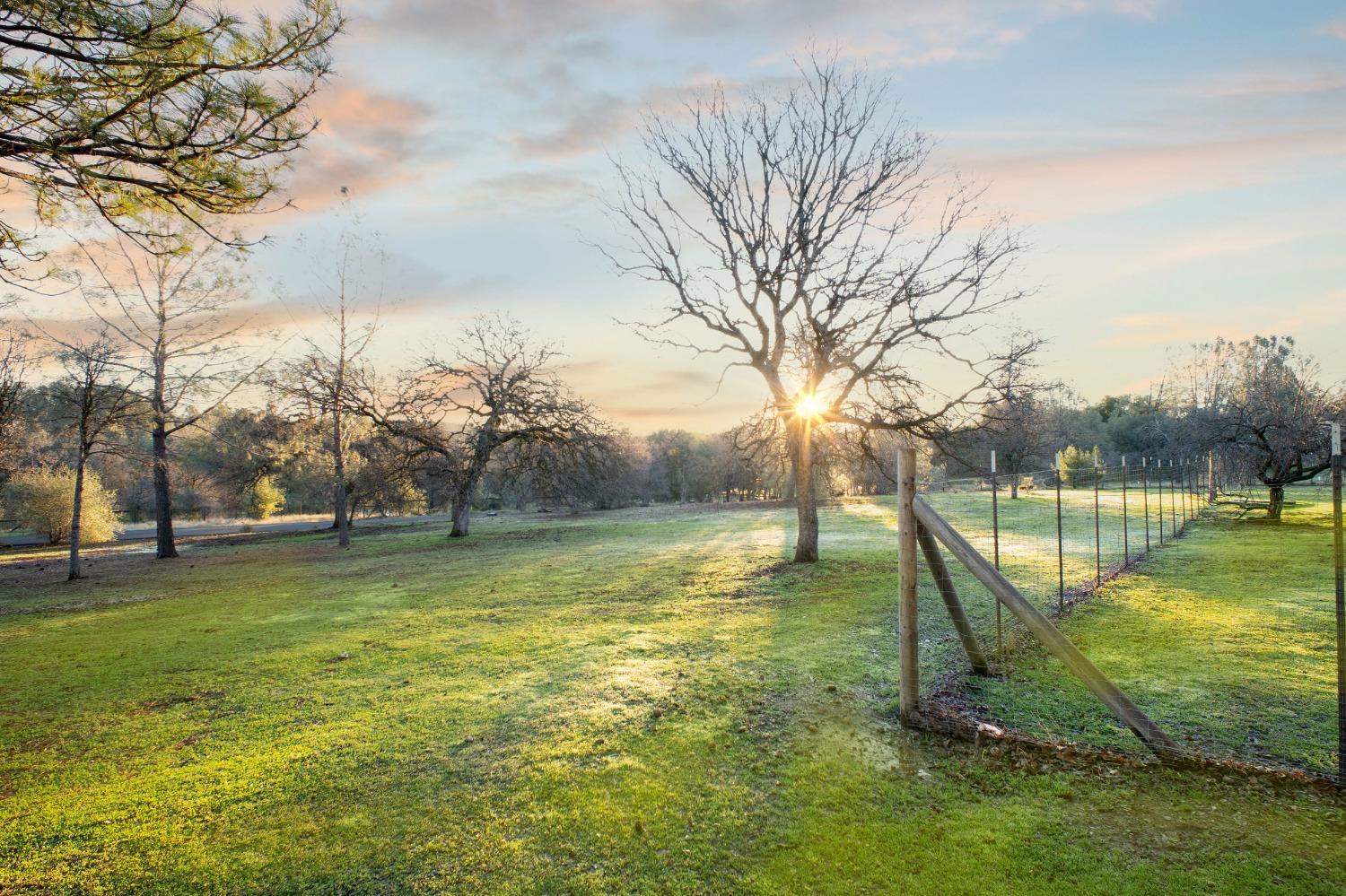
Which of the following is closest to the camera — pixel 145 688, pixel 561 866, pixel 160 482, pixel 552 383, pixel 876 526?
pixel 561 866

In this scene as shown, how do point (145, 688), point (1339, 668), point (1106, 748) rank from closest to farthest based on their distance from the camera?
point (1339, 668) < point (1106, 748) < point (145, 688)

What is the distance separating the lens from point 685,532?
2294 cm

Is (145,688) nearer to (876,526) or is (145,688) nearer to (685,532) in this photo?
(685,532)

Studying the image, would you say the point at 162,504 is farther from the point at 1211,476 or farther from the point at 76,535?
the point at 1211,476

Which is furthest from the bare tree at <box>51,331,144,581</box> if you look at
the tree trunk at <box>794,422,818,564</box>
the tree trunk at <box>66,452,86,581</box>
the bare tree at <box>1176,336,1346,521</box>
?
the bare tree at <box>1176,336,1346,521</box>

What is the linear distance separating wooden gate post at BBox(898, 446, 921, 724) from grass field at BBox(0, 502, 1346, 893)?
29 centimetres

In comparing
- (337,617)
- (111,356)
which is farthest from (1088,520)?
(111,356)

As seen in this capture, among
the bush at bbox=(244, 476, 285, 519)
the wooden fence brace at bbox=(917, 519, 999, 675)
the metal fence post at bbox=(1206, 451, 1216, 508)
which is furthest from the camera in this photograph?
the bush at bbox=(244, 476, 285, 519)

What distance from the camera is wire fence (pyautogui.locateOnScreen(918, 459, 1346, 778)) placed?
15.1 ft

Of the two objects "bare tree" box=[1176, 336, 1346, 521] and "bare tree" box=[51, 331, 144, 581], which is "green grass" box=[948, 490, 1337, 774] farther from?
"bare tree" box=[51, 331, 144, 581]

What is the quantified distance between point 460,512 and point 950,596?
73.6 feet

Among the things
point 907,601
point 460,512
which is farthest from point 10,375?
point 907,601

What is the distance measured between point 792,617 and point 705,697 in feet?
11.7

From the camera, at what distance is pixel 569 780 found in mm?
4082
